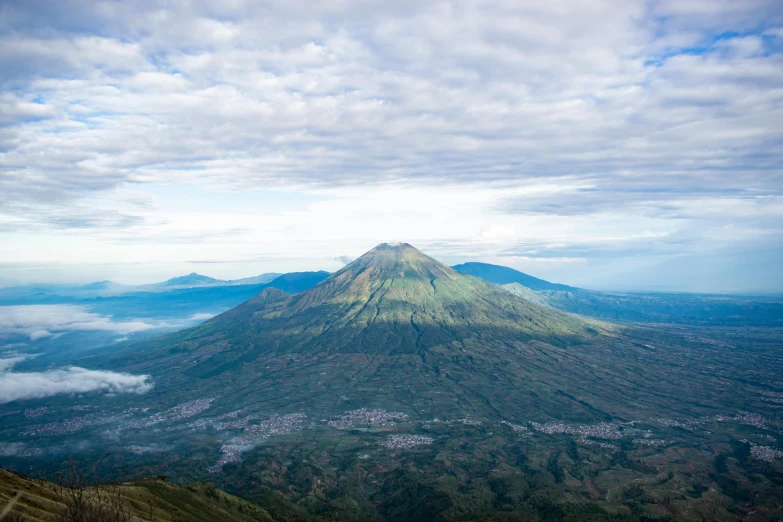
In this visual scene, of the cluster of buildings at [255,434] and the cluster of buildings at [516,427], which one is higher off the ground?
the cluster of buildings at [516,427]

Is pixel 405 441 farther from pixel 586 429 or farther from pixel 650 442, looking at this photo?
pixel 650 442

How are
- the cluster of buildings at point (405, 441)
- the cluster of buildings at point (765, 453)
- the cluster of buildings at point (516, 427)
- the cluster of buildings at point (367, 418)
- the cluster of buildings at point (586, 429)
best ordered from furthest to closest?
1. the cluster of buildings at point (367, 418)
2. the cluster of buildings at point (516, 427)
3. the cluster of buildings at point (586, 429)
4. the cluster of buildings at point (405, 441)
5. the cluster of buildings at point (765, 453)

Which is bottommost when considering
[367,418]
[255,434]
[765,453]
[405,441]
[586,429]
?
[255,434]

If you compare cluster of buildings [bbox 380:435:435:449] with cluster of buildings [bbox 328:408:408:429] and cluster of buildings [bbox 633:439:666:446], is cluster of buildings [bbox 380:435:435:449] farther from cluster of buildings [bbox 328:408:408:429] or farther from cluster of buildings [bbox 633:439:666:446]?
cluster of buildings [bbox 633:439:666:446]

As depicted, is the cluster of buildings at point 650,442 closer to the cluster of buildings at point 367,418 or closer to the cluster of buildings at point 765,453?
the cluster of buildings at point 765,453

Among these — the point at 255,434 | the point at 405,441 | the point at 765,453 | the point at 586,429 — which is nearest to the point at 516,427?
the point at 586,429

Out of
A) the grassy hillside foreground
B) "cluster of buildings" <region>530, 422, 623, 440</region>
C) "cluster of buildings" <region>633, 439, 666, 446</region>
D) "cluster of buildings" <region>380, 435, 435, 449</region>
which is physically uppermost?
the grassy hillside foreground

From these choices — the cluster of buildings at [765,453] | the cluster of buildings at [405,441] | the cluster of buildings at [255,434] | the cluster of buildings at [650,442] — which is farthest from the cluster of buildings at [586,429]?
the cluster of buildings at [255,434]

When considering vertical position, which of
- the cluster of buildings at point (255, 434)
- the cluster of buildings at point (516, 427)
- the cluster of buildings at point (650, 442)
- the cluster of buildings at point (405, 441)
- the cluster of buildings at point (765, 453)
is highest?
the cluster of buildings at point (765, 453)

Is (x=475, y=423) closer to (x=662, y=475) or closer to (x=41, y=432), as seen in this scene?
(x=662, y=475)

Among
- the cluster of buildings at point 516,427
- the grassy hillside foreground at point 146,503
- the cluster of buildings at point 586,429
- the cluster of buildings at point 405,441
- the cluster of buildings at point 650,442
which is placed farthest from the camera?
the cluster of buildings at point 516,427

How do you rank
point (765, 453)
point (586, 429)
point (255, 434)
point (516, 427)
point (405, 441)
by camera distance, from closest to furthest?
1. point (765, 453)
2. point (405, 441)
3. point (586, 429)
4. point (255, 434)
5. point (516, 427)

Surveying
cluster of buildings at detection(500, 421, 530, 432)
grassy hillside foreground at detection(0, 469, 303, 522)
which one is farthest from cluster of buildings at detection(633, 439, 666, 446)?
grassy hillside foreground at detection(0, 469, 303, 522)

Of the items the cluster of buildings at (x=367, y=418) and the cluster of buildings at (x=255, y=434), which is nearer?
the cluster of buildings at (x=255, y=434)
